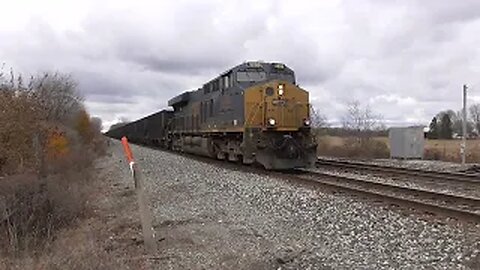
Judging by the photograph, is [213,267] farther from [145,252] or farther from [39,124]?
[39,124]

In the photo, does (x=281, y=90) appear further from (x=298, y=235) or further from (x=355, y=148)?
(x=355, y=148)

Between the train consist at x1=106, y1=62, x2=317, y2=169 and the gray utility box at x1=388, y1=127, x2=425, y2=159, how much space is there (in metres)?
10.3

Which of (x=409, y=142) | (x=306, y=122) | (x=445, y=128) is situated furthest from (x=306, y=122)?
(x=445, y=128)

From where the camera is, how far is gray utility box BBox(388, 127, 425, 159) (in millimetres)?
27438

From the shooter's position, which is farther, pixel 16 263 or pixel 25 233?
pixel 25 233

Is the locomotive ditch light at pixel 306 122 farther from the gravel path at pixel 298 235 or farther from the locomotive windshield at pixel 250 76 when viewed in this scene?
the gravel path at pixel 298 235

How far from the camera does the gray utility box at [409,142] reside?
2744cm

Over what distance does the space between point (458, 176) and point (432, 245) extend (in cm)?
986

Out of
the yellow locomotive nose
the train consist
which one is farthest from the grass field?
the yellow locomotive nose

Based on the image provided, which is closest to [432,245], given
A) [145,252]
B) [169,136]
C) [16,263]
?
[145,252]

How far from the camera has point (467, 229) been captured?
7.63 meters

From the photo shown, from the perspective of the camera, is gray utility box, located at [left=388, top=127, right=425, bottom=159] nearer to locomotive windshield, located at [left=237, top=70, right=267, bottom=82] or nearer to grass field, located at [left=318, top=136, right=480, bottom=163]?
grass field, located at [left=318, top=136, right=480, bottom=163]

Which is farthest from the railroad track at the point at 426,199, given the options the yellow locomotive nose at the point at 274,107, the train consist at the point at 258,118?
the yellow locomotive nose at the point at 274,107

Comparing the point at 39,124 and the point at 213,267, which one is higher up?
the point at 39,124
